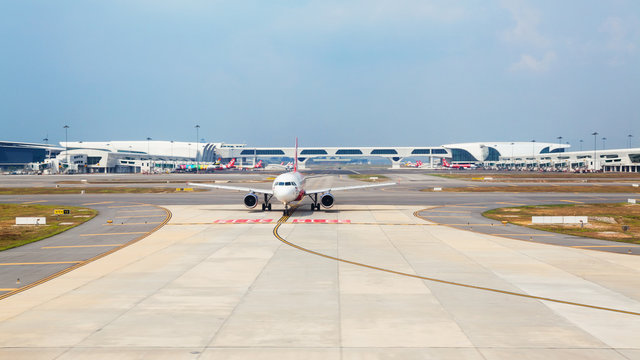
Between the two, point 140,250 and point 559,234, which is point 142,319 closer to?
point 140,250

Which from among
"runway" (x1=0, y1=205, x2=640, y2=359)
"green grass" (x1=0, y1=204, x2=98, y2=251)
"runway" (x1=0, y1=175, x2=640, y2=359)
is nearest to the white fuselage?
"runway" (x1=0, y1=175, x2=640, y2=359)

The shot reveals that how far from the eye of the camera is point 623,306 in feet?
59.7

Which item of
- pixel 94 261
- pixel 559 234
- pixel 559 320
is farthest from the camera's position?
pixel 559 234

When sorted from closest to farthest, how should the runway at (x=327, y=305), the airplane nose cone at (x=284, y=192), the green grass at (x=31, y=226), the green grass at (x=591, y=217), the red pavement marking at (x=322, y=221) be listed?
the runway at (x=327, y=305), the green grass at (x=31, y=226), the green grass at (x=591, y=217), the red pavement marking at (x=322, y=221), the airplane nose cone at (x=284, y=192)

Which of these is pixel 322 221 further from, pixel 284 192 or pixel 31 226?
pixel 31 226

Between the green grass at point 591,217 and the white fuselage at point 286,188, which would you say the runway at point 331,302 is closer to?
the green grass at point 591,217

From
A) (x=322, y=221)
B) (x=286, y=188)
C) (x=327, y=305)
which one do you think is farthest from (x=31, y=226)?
(x=327, y=305)

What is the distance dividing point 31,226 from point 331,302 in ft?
115

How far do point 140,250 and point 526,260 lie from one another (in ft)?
75.3

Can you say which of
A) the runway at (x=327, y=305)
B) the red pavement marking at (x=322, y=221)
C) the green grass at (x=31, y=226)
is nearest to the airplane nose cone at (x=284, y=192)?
the red pavement marking at (x=322, y=221)

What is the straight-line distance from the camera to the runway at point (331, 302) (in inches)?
552

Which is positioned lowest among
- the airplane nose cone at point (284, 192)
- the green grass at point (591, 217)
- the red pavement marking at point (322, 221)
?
the green grass at point (591, 217)

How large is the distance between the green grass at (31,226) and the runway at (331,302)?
532 cm

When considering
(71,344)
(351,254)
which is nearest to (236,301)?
(71,344)
